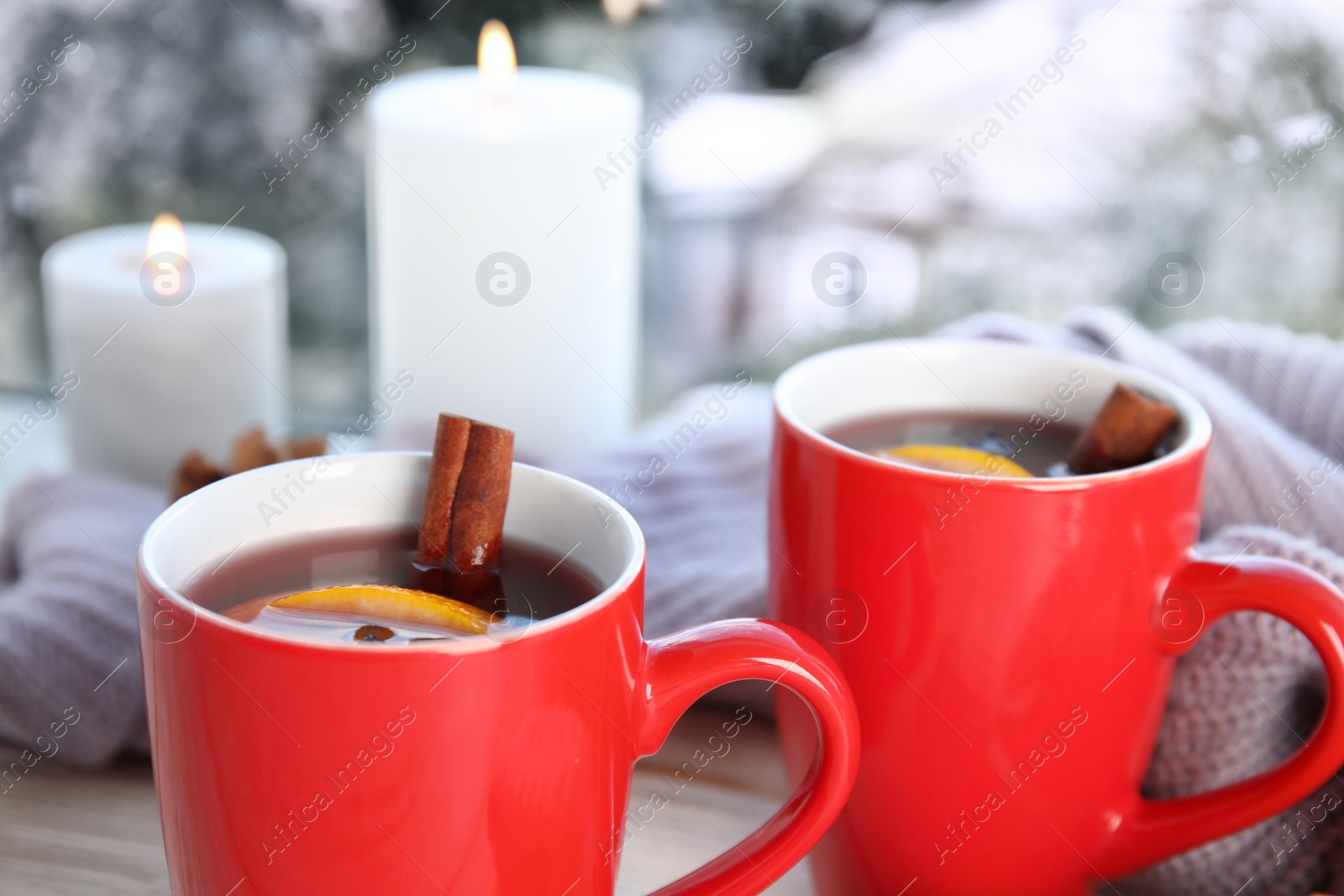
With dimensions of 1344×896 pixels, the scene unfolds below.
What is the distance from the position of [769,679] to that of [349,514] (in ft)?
0.53

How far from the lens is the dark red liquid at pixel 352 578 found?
39cm

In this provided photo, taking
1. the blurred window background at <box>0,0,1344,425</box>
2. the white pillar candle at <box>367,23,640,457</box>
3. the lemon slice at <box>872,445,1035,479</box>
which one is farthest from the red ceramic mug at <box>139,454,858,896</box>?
the blurred window background at <box>0,0,1344,425</box>

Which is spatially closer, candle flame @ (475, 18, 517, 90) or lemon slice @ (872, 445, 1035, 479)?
lemon slice @ (872, 445, 1035, 479)

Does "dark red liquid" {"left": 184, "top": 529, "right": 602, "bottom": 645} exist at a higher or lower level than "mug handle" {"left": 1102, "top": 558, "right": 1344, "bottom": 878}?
higher

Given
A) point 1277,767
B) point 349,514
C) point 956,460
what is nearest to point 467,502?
point 349,514

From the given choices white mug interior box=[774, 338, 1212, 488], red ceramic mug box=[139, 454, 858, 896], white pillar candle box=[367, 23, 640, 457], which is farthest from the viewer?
white pillar candle box=[367, 23, 640, 457]

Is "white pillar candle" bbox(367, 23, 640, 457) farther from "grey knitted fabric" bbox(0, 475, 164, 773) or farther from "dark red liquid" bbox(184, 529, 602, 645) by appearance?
"dark red liquid" bbox(184, 529, 602, 645)

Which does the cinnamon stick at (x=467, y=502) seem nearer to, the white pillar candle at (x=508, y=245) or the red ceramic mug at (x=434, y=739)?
the red ceramic mug at (x=434, y=739)

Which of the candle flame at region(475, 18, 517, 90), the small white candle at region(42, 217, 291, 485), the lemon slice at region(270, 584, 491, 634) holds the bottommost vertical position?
the small white candle at region(42, 217, 291, 485)

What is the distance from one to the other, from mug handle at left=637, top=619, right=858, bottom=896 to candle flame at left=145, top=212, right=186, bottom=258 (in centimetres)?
53

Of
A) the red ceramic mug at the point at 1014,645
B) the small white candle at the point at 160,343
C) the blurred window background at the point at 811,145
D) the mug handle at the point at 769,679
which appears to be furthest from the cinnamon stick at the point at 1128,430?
the small white candle at the point at 160,343

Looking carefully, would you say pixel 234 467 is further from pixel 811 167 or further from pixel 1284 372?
pixel 1284 372

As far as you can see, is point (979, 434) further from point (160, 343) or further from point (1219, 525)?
point (160, 343)

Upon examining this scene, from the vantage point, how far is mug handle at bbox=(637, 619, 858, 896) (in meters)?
0.41
